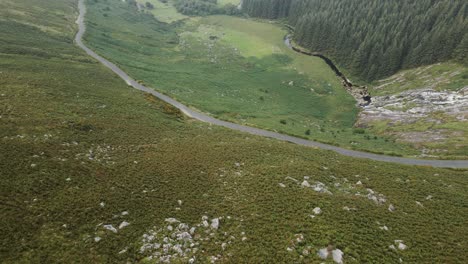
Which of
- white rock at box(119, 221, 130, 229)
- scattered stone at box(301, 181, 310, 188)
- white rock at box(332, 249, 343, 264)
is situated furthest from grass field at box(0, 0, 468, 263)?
scattered stone at box(301, 181, 310, 188)

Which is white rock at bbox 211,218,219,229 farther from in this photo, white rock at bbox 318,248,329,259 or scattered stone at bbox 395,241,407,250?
scattered stone at bbox 395,241,407,250

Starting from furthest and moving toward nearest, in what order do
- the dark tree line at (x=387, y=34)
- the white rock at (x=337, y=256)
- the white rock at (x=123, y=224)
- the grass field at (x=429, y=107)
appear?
the dark tree line at (x=387, y=34)
the grass field at (x=429, y=107)
the white rock at (x=123, y=224)
the white rock at (x=337, y=256)

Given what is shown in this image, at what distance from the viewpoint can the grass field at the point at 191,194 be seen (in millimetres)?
23609

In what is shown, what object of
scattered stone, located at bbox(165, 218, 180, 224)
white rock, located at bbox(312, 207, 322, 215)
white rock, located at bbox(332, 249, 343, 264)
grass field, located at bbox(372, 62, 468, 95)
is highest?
grass field, located at bbox(372, 62, 468, 95)

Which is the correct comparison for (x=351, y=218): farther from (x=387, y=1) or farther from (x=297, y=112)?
(x=387, y=1)

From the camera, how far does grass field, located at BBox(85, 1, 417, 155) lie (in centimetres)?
7406

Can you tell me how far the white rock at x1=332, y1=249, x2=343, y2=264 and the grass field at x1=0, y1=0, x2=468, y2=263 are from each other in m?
0.63

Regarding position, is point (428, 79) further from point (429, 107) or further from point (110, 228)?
point (110, 228)

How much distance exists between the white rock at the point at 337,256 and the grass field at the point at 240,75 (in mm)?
38953

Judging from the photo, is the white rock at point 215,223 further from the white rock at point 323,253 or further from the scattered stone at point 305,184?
the scattered stone at point 305,184

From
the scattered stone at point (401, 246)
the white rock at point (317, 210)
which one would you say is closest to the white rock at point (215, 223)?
the white rock at point (317, 210)

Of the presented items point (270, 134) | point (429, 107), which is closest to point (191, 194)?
point (270, 134)

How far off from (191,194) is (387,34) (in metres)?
125

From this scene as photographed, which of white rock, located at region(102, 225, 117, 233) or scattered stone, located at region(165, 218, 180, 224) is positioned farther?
scattered stone, located at region(165, 218, 180, 224)
